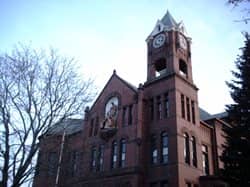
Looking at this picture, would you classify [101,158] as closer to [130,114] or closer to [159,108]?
[130,114]

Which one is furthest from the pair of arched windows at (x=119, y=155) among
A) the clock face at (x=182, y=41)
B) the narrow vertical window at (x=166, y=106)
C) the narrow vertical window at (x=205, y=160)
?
the clock face at (x=182, y=41)

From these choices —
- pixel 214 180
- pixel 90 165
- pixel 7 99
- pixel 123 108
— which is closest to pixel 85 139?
pixel 90 165

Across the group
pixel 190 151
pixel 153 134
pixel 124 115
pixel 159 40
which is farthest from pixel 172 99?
pixel 159 40

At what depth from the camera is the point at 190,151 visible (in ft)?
87.4

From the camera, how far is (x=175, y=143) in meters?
25.3

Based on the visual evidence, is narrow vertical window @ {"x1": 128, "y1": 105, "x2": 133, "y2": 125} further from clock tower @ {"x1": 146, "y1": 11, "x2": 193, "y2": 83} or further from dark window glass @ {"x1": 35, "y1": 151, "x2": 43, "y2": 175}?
dark window glass @ {"x1": 35, "y1": 151, "x2": 43, "y2": 175}

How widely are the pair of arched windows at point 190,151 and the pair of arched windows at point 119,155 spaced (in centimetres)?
573

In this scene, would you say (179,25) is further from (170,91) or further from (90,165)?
(90,165)

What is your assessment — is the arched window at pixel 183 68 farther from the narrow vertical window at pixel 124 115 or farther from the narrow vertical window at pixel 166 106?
the narrow vertical window at pixel 124 115

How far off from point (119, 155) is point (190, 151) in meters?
6.61

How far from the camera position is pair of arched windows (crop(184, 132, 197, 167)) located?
26197 mm

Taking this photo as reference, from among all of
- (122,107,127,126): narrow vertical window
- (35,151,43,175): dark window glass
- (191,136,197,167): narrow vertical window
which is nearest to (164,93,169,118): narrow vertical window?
(191,136,197,167): narrow vertical window

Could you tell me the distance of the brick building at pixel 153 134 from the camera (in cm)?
2569

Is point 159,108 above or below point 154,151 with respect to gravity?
above
